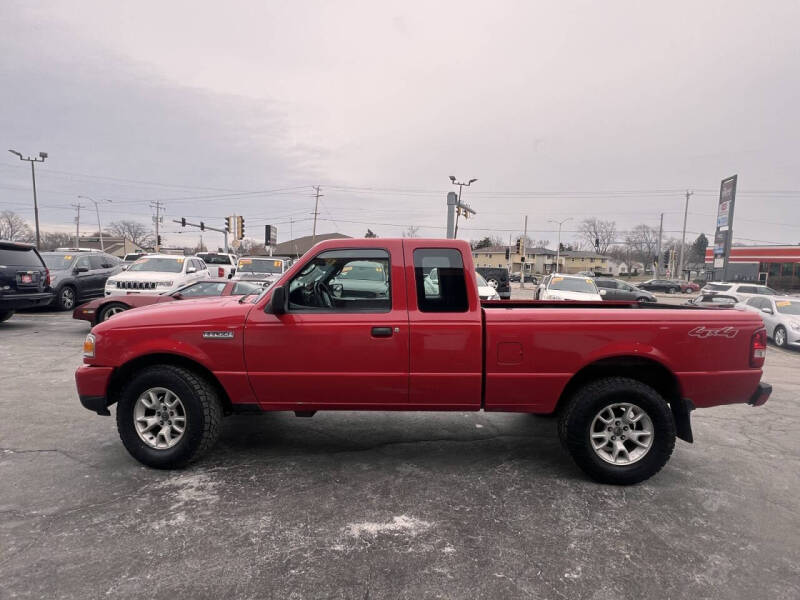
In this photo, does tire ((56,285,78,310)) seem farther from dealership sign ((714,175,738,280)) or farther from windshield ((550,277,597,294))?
dealership sign ((714,175,738,280))

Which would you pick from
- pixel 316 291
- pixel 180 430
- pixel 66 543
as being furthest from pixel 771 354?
pixel 66 543

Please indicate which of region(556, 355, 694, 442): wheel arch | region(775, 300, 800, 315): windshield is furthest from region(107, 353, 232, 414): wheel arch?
region(775, 300, 800, 315): windshield

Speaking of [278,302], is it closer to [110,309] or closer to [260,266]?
[110,309]

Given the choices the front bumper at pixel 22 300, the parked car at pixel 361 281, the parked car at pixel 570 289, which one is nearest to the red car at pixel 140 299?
the front bumper at pixel 22 300

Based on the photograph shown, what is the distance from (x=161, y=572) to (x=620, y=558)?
8.56ft

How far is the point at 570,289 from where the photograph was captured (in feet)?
53.1

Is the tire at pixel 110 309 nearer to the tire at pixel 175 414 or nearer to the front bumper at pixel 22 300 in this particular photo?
the front bumper at pixel 22 300

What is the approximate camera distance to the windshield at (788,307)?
1260 cm

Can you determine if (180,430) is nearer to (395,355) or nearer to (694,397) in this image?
(395,355)

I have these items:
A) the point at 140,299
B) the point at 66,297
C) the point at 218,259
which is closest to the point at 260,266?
the point at 66,297

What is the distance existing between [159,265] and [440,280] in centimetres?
1153

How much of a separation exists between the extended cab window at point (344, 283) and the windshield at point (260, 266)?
493 inches

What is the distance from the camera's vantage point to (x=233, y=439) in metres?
4.54

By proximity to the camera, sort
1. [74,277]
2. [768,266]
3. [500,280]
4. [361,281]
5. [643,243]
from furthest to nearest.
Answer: [643,243] < [768,266] < [500,280] < [74,277] < [361,281]
